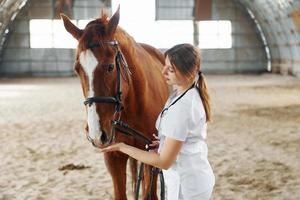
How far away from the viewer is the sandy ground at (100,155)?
14.7ft

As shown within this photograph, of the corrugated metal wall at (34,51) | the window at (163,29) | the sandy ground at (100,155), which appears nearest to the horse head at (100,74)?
the sandy ground at (100,155)

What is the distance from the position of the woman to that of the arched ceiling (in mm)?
18305

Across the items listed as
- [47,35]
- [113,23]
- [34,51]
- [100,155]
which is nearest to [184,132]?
[113,23]

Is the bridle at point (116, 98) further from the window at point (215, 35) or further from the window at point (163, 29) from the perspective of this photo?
the window at point (215, 35)

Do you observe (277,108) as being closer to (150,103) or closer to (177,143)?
(150,103)

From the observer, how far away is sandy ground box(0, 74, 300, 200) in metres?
4.49

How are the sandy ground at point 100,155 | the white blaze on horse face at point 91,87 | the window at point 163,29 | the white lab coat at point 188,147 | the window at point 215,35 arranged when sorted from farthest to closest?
the window at point 215,35
the window at point 163,29
the sandy ground at point 100,155
the white blaze on horse face at point 91,87
the white lab coat at point 188,147

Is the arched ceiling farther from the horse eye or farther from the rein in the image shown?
the horse eye

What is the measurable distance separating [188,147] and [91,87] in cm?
74

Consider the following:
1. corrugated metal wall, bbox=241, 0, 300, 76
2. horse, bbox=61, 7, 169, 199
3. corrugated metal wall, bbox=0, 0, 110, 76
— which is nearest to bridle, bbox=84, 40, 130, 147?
horse, bbox=61, 7, 169, 199

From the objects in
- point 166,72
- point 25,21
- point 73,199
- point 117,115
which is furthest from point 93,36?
point 25,21

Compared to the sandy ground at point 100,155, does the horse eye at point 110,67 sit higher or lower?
higher

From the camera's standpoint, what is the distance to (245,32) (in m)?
26.2

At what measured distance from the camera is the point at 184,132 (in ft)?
5.88
